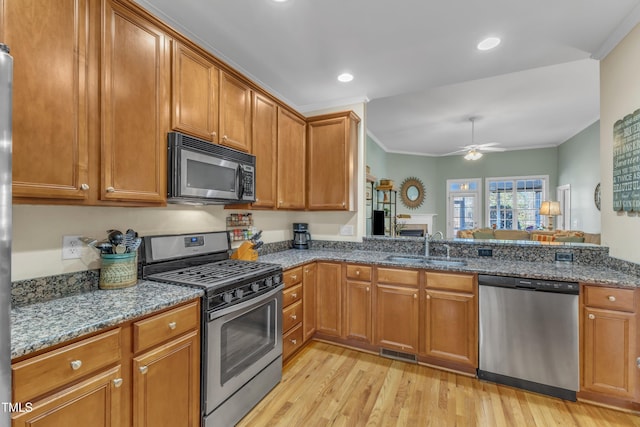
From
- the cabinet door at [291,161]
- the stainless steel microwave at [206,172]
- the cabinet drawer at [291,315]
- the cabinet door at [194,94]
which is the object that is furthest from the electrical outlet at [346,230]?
the cabinet door at [194,94]

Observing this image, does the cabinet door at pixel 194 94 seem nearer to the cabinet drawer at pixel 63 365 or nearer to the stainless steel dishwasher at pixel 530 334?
the cabinet drawer at pixel 63 365

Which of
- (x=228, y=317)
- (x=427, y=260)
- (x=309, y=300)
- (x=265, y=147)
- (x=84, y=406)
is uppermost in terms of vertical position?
(x=265, y=147)

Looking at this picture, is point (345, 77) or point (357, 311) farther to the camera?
point (345, 77)

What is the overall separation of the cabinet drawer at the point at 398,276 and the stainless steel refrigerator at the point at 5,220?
240cm

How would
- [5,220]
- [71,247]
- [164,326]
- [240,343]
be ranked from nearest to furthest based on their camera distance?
[5,220] → [164,326] → [71,247] → [240,343]

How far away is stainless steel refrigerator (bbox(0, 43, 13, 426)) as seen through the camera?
82 centimetres

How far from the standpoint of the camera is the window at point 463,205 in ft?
26.6

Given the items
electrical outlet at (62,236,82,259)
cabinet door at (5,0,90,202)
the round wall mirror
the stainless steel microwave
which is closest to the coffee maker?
the stainless steel microwave

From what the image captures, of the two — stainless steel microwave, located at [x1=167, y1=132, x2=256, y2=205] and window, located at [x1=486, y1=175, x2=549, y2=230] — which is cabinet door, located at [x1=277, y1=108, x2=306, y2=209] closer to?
stainless steel microwave, located at [x1=167, y1=132, x2=256, y2=205]

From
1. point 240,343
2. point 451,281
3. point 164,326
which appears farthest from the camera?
point 451,281

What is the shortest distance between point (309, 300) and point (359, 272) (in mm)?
574

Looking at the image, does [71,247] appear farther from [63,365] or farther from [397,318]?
[397,318]

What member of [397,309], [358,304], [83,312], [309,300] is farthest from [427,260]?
[83,312]

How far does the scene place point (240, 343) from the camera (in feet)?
6.21
